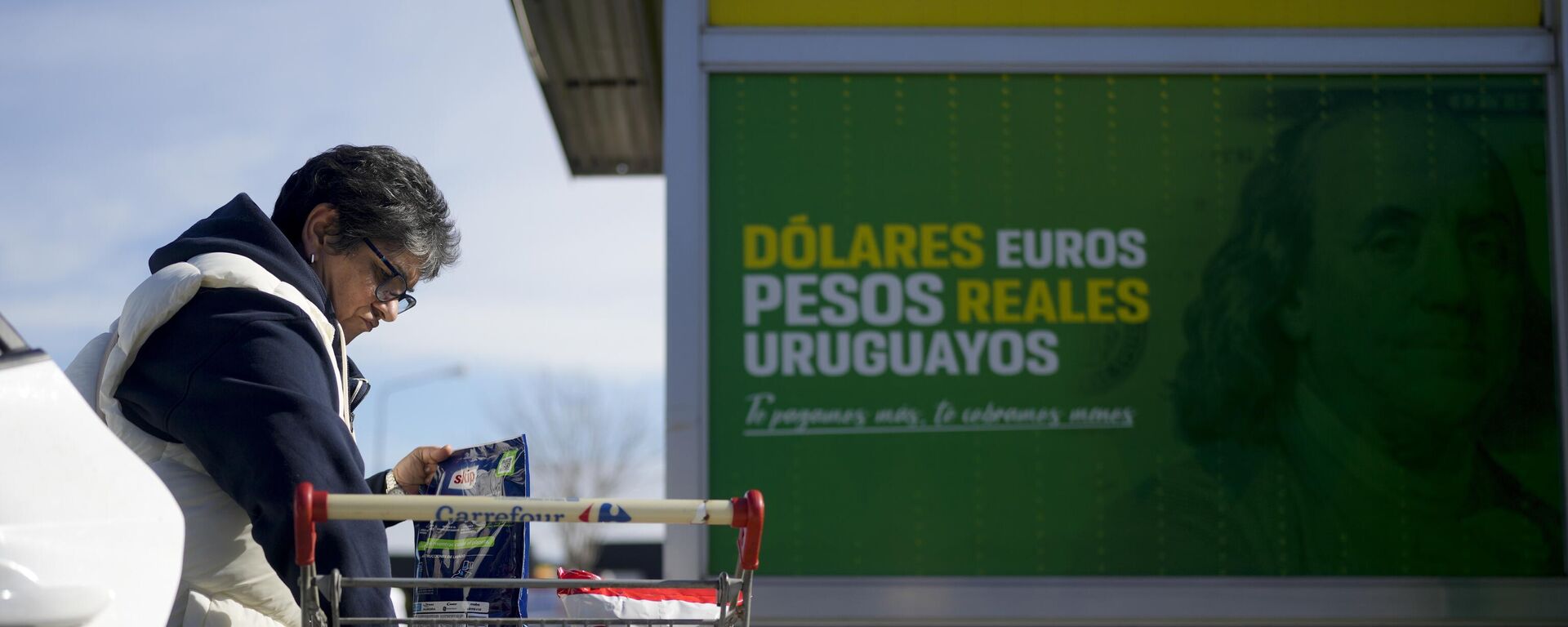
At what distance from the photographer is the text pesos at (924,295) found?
15.4ft

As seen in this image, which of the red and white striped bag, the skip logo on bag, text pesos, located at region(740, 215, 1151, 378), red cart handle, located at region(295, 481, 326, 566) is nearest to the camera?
red cart handle, located at region(295, 481, 326, 566)

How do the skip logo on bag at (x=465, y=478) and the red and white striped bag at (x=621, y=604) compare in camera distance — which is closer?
the red and white striped bag at (x=621, y=604)

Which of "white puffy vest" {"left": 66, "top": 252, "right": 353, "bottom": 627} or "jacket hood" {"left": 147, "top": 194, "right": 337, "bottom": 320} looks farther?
"jacket hood" {"left": 147, "top": 194, "right": 337, "bottom": 320}

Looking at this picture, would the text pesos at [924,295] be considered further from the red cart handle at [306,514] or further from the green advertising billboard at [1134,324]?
the red cart handle at [306,514]

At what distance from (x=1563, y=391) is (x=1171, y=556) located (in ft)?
4.67

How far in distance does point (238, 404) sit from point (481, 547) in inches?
18.4

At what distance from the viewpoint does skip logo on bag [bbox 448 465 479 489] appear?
2.54 meters

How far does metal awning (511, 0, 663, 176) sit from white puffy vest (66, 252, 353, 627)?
4.60m

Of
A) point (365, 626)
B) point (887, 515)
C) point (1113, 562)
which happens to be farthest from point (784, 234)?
point (365, 626)

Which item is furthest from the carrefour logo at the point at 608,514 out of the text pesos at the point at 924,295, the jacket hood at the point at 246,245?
the text pesos at the point at 924,295

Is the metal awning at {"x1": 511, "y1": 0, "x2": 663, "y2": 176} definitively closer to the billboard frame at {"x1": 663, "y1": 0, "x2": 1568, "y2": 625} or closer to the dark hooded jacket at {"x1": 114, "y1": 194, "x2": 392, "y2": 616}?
the billboard frame at {"x1": 663, "y1": 0, "x2": 1568, "y2": 625}

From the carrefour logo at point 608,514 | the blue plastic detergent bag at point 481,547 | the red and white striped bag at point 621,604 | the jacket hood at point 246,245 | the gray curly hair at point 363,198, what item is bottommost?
the red and white striped bag at point 621,604

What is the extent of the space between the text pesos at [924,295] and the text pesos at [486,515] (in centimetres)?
284

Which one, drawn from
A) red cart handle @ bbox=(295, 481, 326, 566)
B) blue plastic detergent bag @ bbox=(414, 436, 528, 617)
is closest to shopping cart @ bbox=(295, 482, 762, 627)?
red cart handle @ bbox=(295, 481, 326, 566)
